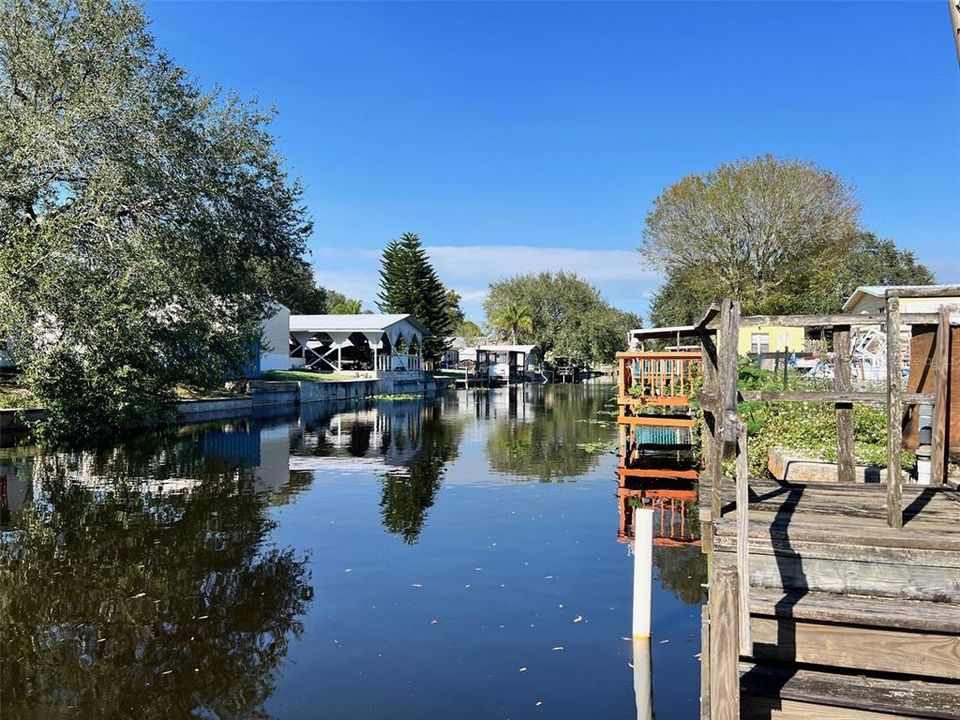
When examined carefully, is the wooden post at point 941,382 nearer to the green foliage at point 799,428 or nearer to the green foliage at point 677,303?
the green foliage at point 799,428

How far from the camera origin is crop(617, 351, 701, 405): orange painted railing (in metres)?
16.1

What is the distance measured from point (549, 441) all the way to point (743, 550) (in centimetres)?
1833

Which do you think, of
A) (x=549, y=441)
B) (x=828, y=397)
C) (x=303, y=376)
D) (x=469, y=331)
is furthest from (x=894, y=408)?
(x=469, y=331)

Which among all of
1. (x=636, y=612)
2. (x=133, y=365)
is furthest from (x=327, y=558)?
(x=133, y=365)

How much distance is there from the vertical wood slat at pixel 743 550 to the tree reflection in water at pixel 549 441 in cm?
1117

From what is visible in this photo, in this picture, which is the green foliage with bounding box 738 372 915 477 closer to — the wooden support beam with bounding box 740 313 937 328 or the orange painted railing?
the orange painted railing

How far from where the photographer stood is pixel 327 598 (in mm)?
8094

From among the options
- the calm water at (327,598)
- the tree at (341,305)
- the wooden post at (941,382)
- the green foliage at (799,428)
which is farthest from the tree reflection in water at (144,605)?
the tree at (341,305)

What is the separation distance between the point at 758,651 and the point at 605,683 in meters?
1.70

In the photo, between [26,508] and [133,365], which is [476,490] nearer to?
[26,508]

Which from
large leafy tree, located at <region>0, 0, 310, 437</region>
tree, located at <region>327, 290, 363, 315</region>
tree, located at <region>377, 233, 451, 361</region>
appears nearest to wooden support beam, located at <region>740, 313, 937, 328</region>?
large leafy tree, located at <region>0, 0, 310, 437</region>

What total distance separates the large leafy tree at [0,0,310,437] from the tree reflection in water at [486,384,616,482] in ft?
30.5

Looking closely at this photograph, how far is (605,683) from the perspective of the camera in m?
5.97

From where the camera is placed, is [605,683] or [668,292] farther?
[668,292]
